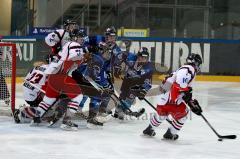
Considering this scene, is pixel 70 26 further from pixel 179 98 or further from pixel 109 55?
pixel 179 98

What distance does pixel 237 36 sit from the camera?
1404 cm

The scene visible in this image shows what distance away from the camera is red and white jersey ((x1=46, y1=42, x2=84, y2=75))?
5.86 metres

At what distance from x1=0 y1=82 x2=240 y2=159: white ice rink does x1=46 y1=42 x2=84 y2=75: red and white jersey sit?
0.62m

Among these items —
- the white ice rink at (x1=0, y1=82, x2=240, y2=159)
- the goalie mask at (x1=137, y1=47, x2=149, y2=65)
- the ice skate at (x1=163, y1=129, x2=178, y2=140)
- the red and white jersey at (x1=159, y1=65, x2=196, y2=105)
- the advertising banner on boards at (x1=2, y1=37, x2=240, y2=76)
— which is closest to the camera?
the white ice rink at (x1=0, y1=82, x2=240, y2=159)

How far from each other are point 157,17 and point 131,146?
9283 mm

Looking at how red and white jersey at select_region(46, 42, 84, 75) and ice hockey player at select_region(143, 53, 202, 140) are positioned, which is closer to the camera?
ice hockey player at select_region(143, 53, 202, 140)

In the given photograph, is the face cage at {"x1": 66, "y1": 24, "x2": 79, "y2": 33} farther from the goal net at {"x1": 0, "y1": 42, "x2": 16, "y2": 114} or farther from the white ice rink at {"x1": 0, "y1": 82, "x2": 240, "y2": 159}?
the white ice rink at {"x1": 0, "y1": 82, "x2": 240, "y2": 159}

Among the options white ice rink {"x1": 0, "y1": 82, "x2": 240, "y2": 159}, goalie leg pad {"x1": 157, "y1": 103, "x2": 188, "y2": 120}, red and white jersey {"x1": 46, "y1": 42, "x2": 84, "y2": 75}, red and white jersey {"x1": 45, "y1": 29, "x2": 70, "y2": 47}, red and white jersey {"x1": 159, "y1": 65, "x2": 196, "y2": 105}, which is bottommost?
white ice rink {"x1": 0, "y1": 82, "x2": 240, "y2": 159}

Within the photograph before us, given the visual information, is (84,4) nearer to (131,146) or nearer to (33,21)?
(33,21)

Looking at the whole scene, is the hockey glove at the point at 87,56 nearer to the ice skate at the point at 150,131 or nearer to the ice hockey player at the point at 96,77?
the ice hockey player at the point at 96,77

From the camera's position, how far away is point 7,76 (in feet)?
23.3

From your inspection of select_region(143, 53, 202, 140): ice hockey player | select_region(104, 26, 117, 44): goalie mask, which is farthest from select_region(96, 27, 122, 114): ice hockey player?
select_region(143, 53, 202, 140): ice hockey player

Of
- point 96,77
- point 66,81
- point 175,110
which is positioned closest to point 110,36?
point 96,77

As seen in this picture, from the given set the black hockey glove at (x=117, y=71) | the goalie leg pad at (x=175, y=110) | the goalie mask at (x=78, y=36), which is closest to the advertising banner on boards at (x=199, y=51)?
the black hockey glove at (x=117, y=71)
